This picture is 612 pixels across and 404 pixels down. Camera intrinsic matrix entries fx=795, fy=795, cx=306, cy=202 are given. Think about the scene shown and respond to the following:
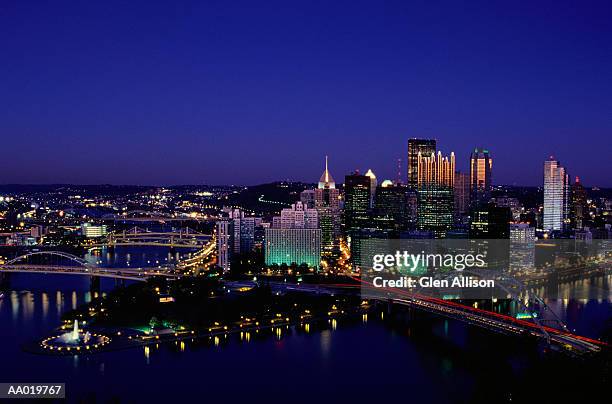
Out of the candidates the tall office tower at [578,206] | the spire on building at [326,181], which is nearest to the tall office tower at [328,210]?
the spire on building at [326,181]

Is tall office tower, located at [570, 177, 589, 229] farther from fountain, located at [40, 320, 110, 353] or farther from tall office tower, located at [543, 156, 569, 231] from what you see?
fountain, located at [40, 320, 110, 353]

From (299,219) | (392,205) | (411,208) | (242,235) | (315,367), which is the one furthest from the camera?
(411,208)

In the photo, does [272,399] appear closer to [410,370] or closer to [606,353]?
[410,370]

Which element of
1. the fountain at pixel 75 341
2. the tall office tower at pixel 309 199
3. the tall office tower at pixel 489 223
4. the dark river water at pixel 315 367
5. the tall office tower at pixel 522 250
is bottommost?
the dark river water at pixel 315 367

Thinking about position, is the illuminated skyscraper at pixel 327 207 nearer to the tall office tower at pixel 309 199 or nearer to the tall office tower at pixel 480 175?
the tall office tower at pixel 309 199

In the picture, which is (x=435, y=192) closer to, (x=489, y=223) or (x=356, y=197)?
(x=356, y=197)

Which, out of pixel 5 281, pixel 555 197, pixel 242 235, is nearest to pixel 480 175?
pixel 555 197
